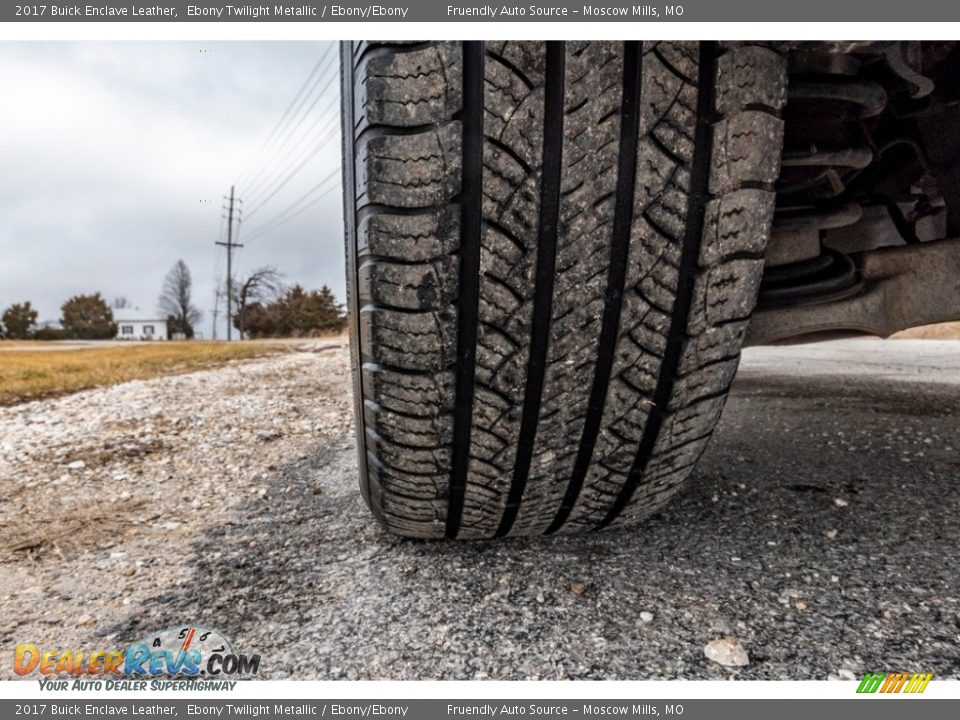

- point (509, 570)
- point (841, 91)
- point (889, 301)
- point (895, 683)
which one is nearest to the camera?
point (895, 683)

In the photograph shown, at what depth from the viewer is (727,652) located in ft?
2.55

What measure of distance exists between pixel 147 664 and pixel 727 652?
0.78 meters

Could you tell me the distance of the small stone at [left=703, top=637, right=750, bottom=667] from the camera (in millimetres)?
760

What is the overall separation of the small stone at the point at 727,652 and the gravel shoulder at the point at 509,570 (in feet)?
0.04

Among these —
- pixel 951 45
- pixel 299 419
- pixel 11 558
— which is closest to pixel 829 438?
pixel 951 45

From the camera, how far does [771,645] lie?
788 millimetres

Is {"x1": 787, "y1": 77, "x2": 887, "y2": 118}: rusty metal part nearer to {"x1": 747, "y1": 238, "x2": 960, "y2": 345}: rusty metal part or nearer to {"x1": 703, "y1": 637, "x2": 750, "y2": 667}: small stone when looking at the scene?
{"x1": 747, "y1": 238, "x2": 960, "y2": 345}: rusty metal part

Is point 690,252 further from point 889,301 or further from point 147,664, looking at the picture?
point 147,664

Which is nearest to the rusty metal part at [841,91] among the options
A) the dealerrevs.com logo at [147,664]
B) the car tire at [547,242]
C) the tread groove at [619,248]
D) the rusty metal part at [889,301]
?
the car tire at [547,242]

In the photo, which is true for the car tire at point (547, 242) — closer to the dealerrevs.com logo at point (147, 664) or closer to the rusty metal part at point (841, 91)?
the rusty metal part at point (841, 91)

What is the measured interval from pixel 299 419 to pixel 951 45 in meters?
2.21

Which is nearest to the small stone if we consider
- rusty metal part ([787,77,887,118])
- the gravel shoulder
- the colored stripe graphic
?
the gravel shoulder

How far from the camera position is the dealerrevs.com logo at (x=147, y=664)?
0.77m

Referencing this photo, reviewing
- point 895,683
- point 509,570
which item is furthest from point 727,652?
point 509,570
